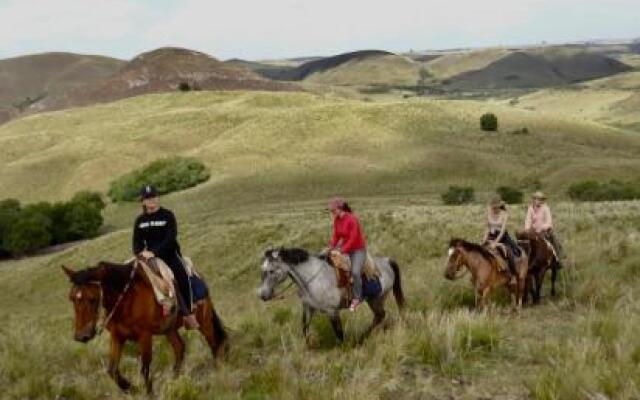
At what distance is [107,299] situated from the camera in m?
9.60

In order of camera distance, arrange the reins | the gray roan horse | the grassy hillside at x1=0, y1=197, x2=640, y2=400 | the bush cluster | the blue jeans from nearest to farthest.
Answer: the grassy hillside at x1=0, y1=197, x2=640, y2=400 < the reins < the gray roan horse < the blue jeans < the bush cluster

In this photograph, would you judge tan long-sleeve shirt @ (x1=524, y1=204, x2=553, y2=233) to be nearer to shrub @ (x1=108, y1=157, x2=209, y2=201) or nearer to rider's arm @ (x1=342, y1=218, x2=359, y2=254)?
rider's arm @ (x1=342, y1=218, x2=359, y2=254)

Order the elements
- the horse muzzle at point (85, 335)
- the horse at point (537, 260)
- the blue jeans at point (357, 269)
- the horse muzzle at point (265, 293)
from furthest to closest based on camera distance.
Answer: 1. the horse at point (537, 260)
2. the blue jeans at point (357, 269)
3. the horse muzzle at point (265, 293)
4. the horse muzzle at point (85, 335)

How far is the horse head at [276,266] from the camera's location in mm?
12086

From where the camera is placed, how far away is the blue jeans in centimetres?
1271

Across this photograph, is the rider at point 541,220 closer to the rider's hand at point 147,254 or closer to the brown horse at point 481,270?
the brown horse at point 481,270

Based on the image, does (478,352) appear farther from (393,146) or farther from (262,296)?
(393,146)

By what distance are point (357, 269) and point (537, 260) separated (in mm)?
5494

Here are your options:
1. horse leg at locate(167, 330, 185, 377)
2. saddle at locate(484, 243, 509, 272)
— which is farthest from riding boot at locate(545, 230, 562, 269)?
horse leg at locate(167, 330, 185, 377)

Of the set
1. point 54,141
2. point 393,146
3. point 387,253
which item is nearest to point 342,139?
point 393,146

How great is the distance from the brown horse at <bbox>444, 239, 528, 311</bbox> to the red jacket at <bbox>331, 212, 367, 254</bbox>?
318cm

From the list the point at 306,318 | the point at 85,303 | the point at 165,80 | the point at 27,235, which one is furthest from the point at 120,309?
the point at 165,80

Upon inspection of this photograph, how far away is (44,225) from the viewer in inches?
2327

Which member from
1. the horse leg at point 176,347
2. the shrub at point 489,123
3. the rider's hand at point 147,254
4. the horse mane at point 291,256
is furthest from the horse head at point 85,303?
the shrub at point 489,123
